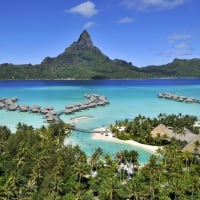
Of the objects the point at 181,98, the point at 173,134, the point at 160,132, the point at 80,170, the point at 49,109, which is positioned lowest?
the point at 80,170

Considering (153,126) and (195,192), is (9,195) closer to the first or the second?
(195,192)

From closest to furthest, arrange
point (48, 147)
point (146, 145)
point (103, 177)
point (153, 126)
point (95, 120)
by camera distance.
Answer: point (103, 177) < point (48, 147) < point (146, 145) < point (153, 126) < point (95, 120)

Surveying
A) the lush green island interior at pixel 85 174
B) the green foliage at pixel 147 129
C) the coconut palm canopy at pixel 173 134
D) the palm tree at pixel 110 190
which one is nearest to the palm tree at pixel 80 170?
the lush green island interior at pixel 85 174

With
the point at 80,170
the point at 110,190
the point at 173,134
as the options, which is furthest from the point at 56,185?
the point at 173,134

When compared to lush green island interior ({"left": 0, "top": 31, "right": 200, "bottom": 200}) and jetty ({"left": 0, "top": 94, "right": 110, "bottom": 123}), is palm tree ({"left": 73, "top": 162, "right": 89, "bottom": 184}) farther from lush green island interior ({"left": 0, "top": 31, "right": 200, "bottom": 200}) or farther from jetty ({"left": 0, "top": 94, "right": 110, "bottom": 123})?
jetty ({"left": 0, "top": 94, "right": 110, "bottom": 123})

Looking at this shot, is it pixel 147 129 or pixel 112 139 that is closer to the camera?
pixel 147 129

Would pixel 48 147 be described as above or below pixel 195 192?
above

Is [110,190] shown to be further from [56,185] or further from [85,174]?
[56,185]

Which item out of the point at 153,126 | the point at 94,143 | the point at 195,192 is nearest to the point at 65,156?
the point at 195,192

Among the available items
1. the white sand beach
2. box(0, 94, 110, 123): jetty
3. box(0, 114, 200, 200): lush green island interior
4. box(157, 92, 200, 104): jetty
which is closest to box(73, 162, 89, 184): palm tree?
box(0, 114, 200, 200): lush green island interior
